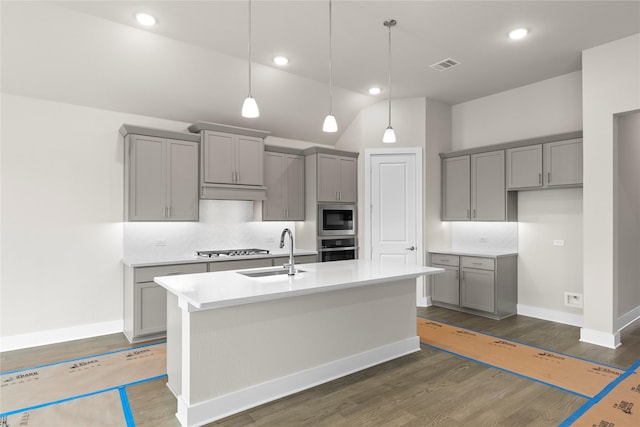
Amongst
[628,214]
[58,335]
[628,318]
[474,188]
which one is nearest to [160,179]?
[58,335]

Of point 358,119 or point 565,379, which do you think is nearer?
point 565,379

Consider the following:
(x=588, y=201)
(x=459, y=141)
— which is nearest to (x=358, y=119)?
(x=459, y=141)

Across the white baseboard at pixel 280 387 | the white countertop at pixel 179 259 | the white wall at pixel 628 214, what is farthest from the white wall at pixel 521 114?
the white countertop at pixel 179 259

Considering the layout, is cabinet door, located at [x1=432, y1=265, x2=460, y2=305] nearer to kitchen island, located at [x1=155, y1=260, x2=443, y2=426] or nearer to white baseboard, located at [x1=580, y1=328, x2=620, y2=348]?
white baseboard, located at [x1=580, y1=328, x2=620, y2=348]

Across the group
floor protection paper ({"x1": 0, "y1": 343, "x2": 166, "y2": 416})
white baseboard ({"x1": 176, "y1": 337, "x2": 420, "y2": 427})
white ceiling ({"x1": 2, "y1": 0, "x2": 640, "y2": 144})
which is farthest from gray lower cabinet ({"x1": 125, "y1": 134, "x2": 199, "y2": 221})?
white baseboard ({"x1": 176, "y1": 337, "x2": 420, "y2": 427})

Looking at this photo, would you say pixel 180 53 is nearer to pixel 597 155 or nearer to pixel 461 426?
pixel 461 426

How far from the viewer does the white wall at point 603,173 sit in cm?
372

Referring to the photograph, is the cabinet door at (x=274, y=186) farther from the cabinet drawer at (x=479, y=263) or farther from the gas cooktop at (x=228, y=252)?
the cabinet drawer at (x=479, y=263)

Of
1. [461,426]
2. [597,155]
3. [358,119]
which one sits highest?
[358,119]

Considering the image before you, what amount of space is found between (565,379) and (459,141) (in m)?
3.75

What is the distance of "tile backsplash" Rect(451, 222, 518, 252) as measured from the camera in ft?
17.1

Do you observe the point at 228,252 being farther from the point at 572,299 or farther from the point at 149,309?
the point at 572,299

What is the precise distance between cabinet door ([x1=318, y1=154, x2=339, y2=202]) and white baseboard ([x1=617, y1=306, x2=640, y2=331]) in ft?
12.2

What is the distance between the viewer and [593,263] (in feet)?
12.9
